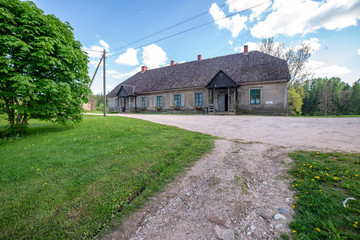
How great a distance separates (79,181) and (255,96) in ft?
58.0

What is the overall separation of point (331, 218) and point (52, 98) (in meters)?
8.52

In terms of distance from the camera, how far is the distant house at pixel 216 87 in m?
16.0

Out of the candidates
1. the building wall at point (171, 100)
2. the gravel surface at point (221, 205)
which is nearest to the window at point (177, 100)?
the building wall at point (171, 100)

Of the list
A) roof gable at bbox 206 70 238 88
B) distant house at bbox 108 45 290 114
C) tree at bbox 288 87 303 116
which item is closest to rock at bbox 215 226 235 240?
distant house at bbox 108 45 290 114

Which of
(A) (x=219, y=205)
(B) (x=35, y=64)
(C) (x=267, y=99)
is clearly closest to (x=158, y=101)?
(C) (x=267, y=99)

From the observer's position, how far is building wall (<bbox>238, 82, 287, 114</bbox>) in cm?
1549

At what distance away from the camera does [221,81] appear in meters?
17.3

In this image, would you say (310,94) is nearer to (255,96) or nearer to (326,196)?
(255,96)

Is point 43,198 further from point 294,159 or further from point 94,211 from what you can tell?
point 294,159

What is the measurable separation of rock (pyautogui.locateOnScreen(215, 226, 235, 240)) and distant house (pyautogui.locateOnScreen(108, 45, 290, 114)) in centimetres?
1602

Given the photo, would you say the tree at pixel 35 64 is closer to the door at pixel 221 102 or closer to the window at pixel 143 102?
the door at pixel 221 102

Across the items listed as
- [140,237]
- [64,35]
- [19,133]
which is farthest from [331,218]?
[19,133]

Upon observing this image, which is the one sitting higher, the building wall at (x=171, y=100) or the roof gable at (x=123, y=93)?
the roof gable at (x=123, y=93)

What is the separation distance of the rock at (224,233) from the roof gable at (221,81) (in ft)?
54.8
